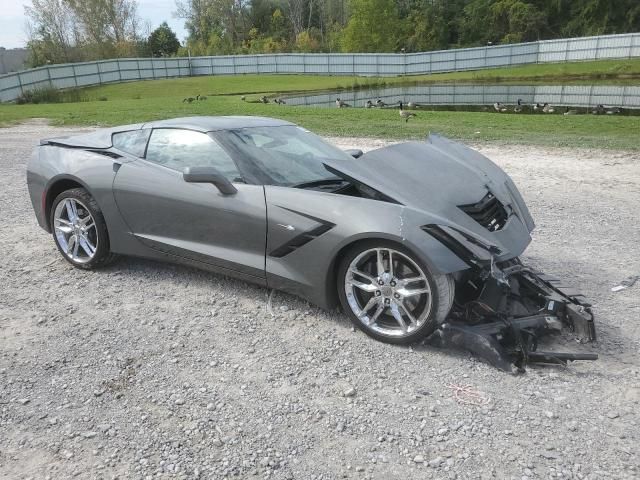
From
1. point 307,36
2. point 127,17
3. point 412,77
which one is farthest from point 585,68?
point 127,17

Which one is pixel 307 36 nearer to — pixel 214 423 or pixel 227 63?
pixel 227 63

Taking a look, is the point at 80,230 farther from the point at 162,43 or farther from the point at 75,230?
the point at 162,43

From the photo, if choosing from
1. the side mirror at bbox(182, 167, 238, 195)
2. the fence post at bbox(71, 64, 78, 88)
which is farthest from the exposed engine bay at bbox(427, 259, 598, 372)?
the fence post at bbox(71, 64, 78, 88)

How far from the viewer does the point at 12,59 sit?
5209 cm

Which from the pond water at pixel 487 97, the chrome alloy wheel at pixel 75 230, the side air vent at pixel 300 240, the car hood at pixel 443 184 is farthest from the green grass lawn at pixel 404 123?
the chrome alloy wheel at pixel 75 230

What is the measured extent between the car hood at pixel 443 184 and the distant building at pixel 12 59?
53809 millimetres

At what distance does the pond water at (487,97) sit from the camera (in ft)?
77.9

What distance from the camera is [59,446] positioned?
2.74 metres

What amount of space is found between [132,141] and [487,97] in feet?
86.6

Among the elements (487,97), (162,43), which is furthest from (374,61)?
(162,43)

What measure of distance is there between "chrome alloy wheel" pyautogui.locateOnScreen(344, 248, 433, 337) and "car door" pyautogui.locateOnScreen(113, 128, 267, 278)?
0.75 meters

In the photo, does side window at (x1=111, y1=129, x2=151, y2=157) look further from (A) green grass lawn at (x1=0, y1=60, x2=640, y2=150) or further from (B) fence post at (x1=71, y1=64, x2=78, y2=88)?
(B) fence post at (x1=71, y1=64, x2=78, y2=88)

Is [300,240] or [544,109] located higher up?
[300,240]

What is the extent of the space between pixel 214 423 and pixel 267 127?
274 cm
